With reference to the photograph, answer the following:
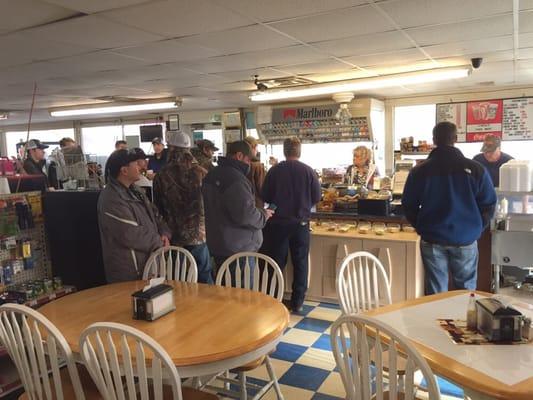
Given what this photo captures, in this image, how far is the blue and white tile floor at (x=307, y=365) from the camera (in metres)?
2.84

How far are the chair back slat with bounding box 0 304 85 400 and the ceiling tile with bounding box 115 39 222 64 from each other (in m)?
2.44

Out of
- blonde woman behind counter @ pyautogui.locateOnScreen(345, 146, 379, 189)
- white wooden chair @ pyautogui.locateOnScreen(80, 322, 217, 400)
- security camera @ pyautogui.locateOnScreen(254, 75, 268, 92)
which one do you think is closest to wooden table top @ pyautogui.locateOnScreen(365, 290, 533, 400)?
white wooden chair @ pyautogui.locateOnScreen(80, 322, 217, 400)

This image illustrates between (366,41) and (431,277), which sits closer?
(431,277)

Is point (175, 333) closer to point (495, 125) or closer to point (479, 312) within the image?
point (479, 312)

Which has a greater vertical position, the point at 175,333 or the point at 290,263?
the point at 175,333

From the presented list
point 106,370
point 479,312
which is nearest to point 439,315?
point 479,312

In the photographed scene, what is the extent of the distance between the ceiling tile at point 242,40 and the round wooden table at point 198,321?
1.90m

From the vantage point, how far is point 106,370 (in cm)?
167

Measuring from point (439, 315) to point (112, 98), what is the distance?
20.2 feet

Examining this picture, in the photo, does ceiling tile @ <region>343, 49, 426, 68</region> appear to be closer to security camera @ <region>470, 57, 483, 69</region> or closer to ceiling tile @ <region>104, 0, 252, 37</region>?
security camera @ <region>470, 57, 483, 69</region>

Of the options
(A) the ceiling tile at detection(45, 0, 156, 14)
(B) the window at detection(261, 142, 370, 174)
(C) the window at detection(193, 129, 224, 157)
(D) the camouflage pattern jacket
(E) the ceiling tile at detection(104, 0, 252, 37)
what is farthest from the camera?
(C) the window at detection(193, 129, 224, 157)

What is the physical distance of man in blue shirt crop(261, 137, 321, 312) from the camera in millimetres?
4023

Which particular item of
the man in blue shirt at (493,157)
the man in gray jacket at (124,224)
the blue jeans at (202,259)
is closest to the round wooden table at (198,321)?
the man in gray jacket at (124,224)

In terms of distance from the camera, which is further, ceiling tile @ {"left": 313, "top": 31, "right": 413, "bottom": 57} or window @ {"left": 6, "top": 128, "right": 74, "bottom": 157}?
window @ {"left": 6, "top": 128, "right": 74, "bottom": 157}
